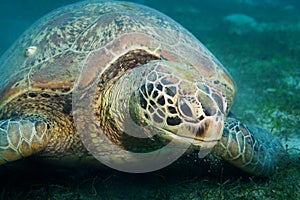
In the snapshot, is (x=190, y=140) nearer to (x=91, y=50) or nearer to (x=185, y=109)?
(x=185, y=109)

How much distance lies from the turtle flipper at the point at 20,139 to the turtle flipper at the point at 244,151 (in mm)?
1540

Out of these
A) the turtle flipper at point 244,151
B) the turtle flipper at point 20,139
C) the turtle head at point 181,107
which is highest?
the turtle head at point 181,107

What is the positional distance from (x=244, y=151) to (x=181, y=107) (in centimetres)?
105

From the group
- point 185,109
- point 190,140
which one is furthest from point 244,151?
point 185,109

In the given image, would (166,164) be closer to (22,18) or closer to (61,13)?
(61,13)

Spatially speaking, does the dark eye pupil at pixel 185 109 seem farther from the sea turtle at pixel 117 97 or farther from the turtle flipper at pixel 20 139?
the turtle flipper at pixel 20 139

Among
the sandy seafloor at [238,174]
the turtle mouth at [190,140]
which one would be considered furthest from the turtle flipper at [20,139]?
the turtle mouth at [190,140]

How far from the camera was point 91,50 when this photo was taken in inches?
107

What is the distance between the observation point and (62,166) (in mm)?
2682

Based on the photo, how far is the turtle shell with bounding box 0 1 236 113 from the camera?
8.57ft

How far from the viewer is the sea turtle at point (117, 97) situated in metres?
1.81

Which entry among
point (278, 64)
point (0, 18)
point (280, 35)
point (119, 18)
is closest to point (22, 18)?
point (0, 18)

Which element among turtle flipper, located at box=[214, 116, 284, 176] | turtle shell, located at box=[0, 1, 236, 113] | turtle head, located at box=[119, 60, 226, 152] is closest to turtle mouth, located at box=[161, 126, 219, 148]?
turtle head, located at box=[119, 60, 226, 152]

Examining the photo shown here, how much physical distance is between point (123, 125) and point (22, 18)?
87.2ft
